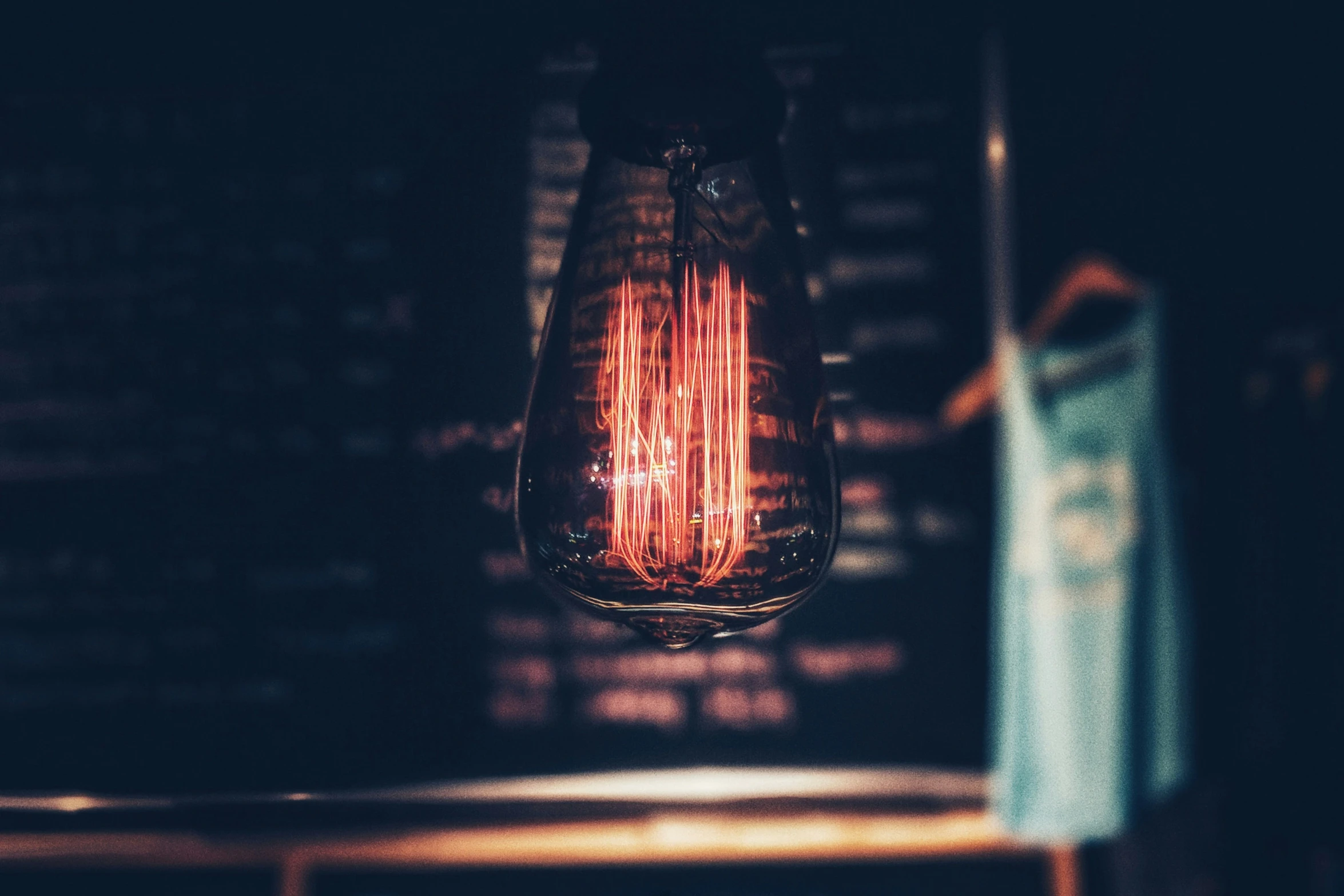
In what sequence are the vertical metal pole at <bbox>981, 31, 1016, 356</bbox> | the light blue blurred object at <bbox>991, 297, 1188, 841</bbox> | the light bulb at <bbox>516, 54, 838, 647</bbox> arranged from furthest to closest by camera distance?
the vertical metal pole at <bbox>981, 31, 1016, 356</bbox> < the light blue blurred object at <bbox>991, 297, 1188, 841</bbox> < the light bulb at <bbox>516, 54, 838, 647</bbox>

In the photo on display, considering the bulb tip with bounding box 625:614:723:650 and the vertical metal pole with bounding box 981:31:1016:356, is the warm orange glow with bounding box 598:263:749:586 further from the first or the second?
the vertical metal pole with bounding box 981:31:1016:356

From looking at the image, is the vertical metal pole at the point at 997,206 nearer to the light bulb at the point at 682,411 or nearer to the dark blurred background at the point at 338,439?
the dark blurred background at the point at 338,439

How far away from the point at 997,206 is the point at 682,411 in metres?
0.76

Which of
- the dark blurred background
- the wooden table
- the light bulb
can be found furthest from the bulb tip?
the wooden table

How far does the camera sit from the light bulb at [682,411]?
1.34 ft

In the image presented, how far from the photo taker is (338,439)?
90cm

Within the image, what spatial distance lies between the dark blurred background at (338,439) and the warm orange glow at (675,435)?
0.45m

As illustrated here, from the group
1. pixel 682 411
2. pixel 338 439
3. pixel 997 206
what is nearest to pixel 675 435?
pixel 682 411

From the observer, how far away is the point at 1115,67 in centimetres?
97

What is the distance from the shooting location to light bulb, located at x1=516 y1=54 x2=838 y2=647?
41 cm

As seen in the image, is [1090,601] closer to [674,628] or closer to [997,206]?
[997,206]

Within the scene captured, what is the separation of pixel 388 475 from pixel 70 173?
0.56 meters

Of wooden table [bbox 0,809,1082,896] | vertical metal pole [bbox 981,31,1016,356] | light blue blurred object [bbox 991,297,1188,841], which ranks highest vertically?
vertical metal pole [bbox 981,31,1016,356]

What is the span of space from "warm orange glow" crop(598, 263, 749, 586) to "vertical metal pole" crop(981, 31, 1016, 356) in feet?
2.16
